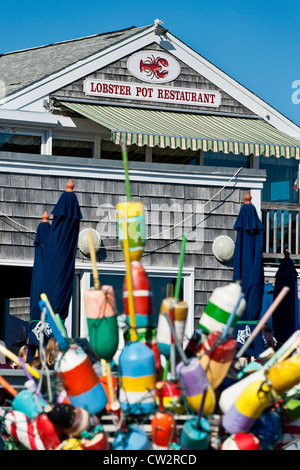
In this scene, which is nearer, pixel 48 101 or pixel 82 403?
pixel 82 403

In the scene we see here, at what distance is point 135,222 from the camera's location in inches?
253

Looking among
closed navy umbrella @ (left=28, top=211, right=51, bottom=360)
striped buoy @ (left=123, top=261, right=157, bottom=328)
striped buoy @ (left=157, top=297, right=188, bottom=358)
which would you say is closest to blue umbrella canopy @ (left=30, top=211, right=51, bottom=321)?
closed navy umbrella @ (left=28, top=211, right=51, bottom=360)

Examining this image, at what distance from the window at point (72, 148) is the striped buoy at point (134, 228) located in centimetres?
755

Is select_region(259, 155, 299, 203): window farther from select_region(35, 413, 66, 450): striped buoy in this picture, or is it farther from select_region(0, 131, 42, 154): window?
select_region(35, 413, 66, 450): striped buoy

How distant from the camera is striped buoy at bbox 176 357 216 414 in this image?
18.0ft

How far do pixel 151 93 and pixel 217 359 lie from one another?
934 cm

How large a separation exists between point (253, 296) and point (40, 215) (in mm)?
3155

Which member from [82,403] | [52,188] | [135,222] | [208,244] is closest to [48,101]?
[52,188]

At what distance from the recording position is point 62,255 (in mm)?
9750

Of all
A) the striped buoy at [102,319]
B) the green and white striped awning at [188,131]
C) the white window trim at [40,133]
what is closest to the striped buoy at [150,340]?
the striped buoy at [102,319]

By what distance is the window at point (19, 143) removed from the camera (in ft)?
44.3

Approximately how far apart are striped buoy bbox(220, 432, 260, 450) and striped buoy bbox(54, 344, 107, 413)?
32.4 inches
